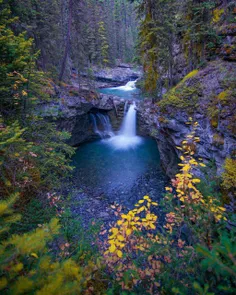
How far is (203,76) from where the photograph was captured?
328 inches

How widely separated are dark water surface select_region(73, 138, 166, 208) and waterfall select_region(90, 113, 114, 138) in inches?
89.7

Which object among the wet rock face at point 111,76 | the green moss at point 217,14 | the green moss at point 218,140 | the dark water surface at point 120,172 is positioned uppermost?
the green moss at point 217,14

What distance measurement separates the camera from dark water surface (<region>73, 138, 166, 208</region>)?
1035 cm

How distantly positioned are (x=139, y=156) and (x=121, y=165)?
2.31m

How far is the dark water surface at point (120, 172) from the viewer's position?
34.0 feet

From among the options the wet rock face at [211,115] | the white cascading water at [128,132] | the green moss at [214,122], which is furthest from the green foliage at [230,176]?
the white cascading water at [128,132]

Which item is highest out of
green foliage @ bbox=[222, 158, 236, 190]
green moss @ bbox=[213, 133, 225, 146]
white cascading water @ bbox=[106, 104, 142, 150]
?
green moss @ bbox=[213, 133, 225, 146]

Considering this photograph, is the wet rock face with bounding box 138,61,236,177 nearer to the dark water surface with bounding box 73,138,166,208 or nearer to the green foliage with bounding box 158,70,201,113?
the green foliage with bounding box 158,70,201,113

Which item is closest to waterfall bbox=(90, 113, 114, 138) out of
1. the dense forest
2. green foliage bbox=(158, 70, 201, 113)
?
the dense forest

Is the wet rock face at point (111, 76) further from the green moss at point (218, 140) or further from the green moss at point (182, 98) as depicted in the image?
the green moss at point (218, 140)

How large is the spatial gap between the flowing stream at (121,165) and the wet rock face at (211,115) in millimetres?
3616

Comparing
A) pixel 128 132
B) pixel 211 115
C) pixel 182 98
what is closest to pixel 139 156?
pixel 128 132

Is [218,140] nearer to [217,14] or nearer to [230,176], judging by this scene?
[230,176]

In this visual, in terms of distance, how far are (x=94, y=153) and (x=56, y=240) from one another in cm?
1210
